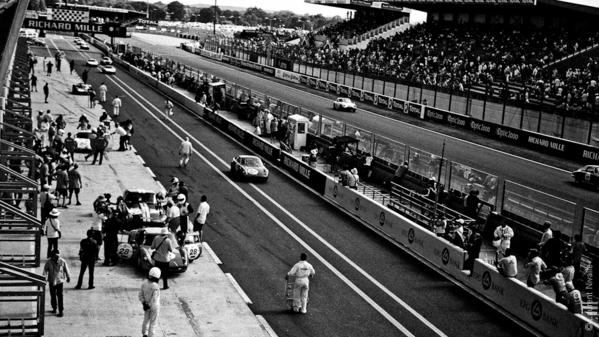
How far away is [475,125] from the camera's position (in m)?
54.5

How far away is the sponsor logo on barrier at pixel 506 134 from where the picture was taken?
4991cm

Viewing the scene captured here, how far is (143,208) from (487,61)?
150 feet

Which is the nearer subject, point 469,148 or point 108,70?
point 469,148

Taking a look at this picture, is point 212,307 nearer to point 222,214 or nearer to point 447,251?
point 447,251

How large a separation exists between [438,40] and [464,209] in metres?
52.2

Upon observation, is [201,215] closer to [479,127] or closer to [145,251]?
[145,251]

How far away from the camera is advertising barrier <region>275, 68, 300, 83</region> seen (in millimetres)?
89125

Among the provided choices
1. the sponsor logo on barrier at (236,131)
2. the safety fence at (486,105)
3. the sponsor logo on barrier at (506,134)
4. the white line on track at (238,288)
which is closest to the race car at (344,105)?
the safety fence at (486,105)

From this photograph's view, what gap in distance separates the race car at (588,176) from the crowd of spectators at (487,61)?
307 inches

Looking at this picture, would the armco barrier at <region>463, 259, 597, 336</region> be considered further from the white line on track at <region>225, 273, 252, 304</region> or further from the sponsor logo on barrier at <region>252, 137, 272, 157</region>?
the sponsor logo on barrier at <region>252, 137, 272, 157</region>

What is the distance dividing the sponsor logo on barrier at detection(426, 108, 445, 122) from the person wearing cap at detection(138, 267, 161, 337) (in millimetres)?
44601

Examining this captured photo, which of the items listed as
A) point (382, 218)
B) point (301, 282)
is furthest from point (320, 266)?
point (382, 218)

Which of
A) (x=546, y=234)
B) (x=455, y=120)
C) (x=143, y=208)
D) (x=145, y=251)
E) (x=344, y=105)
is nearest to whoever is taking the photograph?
(x=145, y=251)

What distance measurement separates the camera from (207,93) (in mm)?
63969
